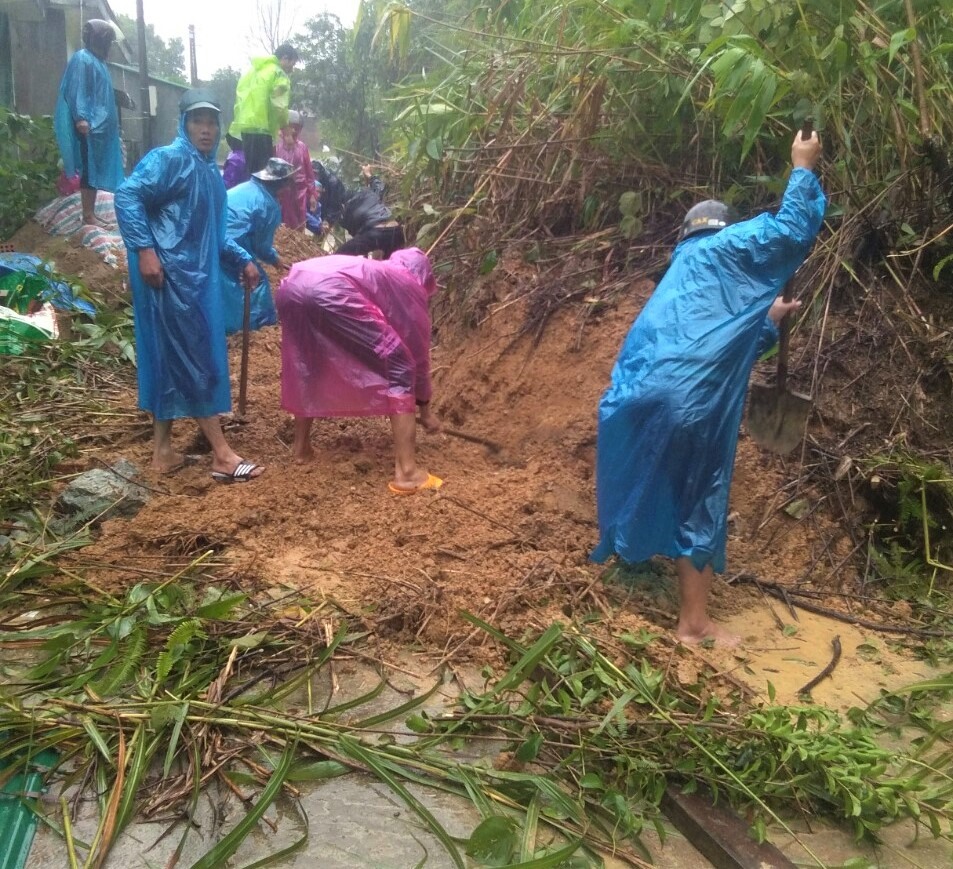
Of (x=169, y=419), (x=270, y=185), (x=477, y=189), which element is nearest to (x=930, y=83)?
(x=477, y=189)

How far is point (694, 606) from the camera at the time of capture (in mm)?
2629

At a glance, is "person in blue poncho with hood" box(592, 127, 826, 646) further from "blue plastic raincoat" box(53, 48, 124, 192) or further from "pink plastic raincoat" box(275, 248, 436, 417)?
"blue plastic raincoat" box(53, 48, 124, 192)

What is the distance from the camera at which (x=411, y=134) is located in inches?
248

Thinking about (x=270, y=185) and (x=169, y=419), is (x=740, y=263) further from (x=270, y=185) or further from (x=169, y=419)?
(x=270, y=185)

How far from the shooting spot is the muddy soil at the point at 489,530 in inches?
105

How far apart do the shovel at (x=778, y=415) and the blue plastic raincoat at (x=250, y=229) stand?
8.62ft

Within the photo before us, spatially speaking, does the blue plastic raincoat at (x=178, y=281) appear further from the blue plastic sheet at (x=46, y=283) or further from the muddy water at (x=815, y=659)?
the muddy water at (x=815, y=659)

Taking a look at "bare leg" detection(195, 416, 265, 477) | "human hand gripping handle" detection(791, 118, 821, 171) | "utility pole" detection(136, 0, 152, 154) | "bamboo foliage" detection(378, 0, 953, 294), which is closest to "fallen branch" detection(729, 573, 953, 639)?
"human hand gripping handle" detection(791, 118, 821, 171)

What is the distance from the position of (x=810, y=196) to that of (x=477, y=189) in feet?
11.2

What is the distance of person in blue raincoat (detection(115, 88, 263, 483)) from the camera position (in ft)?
11.5

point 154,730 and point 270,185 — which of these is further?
point 270,185

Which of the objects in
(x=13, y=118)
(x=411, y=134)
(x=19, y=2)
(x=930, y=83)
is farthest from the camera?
(x=19, y=2)

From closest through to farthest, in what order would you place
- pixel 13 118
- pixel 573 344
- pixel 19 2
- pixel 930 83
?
1. pixel 930 83
2. pixel 573 344
3. pixel 13 118
4. pixel 19 2

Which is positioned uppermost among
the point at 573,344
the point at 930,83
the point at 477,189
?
the point at 930,83
